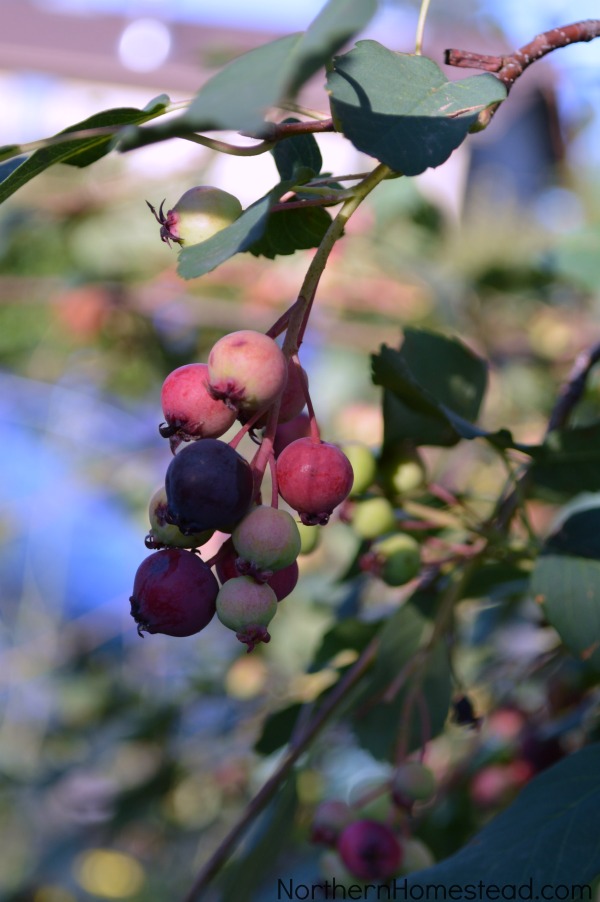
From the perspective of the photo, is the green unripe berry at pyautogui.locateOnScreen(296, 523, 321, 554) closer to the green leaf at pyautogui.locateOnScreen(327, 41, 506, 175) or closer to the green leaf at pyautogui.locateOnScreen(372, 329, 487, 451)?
the green leaf at pyautogui.locateOnScreen(372, 329, 487, 451)

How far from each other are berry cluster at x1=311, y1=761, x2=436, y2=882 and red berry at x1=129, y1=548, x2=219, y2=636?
352 millimetres

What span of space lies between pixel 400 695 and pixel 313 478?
461 millimetres

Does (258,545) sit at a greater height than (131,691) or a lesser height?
greater

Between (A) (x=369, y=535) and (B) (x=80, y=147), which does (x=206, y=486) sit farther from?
(A) (x=369, y=535)

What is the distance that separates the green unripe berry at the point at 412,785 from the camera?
2.39ft

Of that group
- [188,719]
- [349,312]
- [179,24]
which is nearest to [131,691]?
[188,719]

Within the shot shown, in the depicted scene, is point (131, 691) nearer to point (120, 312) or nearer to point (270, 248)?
point (120, 312)

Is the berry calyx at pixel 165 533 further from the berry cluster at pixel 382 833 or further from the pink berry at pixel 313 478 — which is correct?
the berry cluster at pixel 382 833

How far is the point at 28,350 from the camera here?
2.48m

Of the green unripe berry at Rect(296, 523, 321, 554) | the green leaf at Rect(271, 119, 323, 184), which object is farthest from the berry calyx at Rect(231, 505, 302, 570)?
the green unripe berry at Rect(296, 523, 321, 554)

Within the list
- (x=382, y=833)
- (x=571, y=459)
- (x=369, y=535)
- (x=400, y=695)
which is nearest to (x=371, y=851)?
(x=382, y=833)

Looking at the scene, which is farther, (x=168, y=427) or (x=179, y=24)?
(x=179, y=24)

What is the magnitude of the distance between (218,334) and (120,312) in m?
0.27

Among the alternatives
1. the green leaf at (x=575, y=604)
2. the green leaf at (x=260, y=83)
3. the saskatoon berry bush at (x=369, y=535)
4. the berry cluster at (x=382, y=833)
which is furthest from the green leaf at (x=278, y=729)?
the green leaf at (x=260, y=83)
